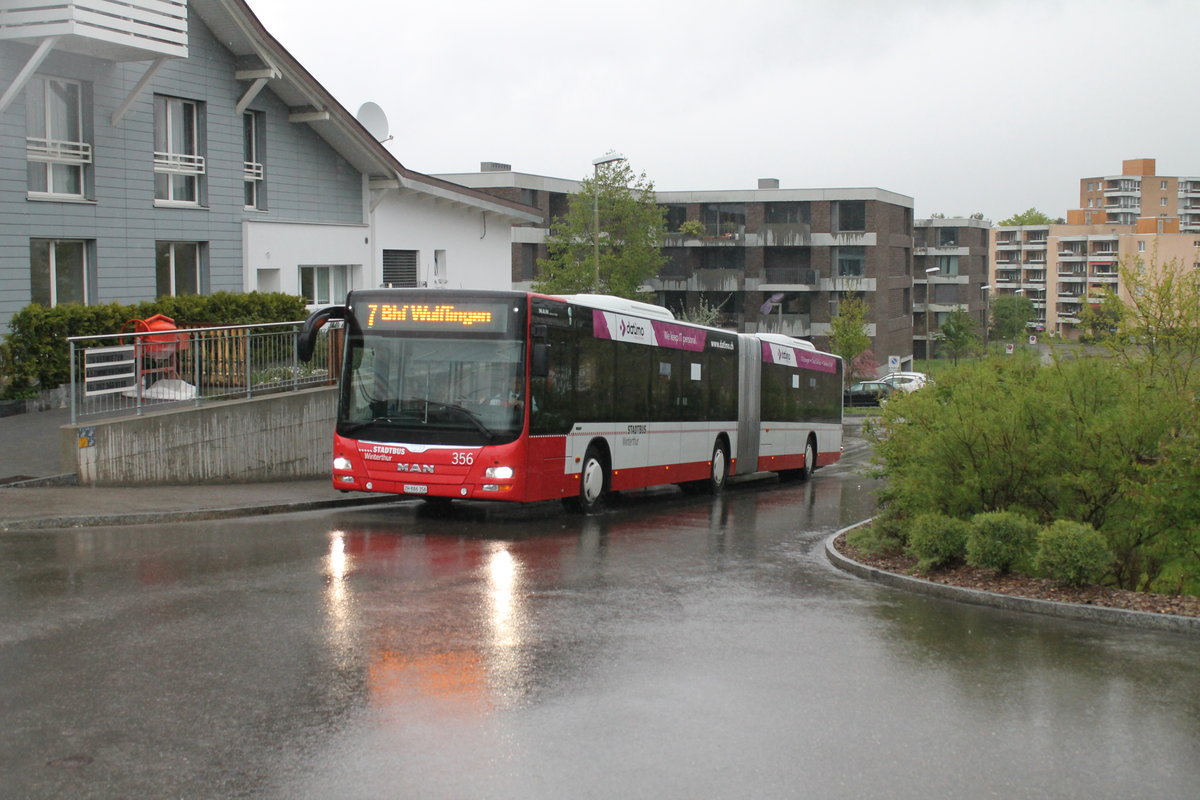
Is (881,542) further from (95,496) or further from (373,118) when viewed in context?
(373,118)

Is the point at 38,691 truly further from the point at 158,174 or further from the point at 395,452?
the point at 158,174

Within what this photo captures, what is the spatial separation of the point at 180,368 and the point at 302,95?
11.7 metres

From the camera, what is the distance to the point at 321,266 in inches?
1209

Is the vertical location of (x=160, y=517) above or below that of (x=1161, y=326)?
below

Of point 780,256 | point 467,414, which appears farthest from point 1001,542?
point 780,256

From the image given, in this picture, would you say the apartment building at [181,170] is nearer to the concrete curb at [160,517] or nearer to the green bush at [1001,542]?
the concrete curb at [160,517]

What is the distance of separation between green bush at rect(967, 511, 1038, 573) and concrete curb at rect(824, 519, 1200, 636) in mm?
546

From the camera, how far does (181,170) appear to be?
86.6ft

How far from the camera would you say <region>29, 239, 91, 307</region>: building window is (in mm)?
23422

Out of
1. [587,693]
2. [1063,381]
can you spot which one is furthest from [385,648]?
[1063,381]

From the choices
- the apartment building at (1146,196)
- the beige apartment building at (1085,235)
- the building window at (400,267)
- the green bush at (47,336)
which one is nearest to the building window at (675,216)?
the building window at (400,267)

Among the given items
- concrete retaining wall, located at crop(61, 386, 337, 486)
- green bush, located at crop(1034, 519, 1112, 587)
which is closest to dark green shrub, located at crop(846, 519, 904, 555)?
green bush, located at crop(1034, 519, 1112, 587)

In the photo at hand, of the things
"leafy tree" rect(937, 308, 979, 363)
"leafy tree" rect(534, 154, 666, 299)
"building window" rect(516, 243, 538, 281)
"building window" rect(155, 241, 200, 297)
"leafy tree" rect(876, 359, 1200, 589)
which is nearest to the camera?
"leafy tree" rect(876, 359, 1200, 589)

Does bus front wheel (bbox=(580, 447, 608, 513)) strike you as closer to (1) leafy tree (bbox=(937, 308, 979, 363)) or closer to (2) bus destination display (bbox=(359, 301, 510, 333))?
(2) bus destination display (bbox=(359, 301, 510, 333))
